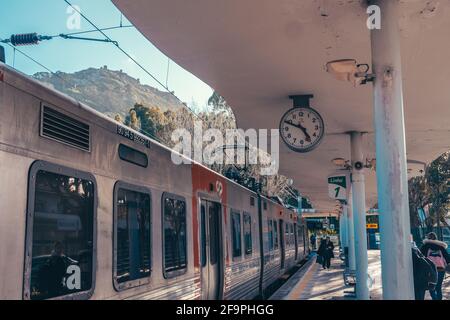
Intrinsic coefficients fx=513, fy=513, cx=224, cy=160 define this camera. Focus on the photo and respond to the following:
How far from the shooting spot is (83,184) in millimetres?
4242

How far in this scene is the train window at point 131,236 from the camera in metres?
4.79

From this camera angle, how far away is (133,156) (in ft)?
17.5

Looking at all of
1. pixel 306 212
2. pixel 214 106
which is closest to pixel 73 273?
pixel 214 106

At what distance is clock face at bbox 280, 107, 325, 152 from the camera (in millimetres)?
7656

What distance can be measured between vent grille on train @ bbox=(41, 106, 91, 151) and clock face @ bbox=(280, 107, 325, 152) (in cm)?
397

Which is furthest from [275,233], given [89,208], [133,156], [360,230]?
[89,208]

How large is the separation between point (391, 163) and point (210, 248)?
4.06m

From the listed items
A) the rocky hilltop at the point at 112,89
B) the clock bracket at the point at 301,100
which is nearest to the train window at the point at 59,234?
the clock bracket at the point at 301,100

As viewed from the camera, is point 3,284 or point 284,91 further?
point 284,91

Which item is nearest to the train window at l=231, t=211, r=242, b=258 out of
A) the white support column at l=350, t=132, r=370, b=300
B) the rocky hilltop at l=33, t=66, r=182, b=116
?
the white support column at l=350, t=132, r=370, b=300

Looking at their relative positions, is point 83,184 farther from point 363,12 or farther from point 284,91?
point 284,91

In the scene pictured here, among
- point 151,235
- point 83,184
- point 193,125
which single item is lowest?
point 151,235

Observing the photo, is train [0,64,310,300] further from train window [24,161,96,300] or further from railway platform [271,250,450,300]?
railway platform [271,250,450,300]
